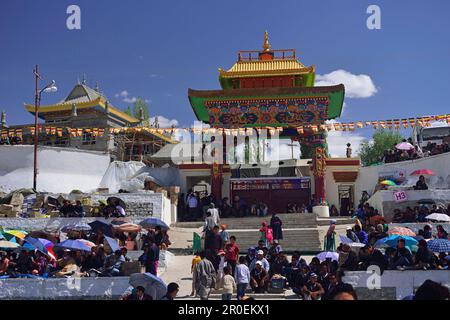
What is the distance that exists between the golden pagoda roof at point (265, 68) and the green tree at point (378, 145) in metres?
27.4

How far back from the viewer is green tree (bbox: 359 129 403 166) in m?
57.4

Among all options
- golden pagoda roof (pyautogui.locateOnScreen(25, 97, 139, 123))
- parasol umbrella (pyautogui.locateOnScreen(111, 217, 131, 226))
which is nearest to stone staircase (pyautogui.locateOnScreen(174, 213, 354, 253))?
parasol umbrella (pyautogui.locateOnScreen(111, 217, 131, 226))

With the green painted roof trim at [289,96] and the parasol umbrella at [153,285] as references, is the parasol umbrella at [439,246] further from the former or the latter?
the green painted roof trim at [289,96]

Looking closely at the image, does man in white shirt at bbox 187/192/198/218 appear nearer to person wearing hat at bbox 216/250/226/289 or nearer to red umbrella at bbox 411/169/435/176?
red umbrella at bbox 411/169/435/176

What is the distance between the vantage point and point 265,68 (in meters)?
32.4

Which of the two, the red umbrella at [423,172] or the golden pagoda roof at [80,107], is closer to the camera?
the red umbrella at [423,172]

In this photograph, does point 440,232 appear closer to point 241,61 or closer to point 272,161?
point 272,161

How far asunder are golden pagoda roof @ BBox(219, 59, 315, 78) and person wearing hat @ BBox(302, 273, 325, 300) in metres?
20.9

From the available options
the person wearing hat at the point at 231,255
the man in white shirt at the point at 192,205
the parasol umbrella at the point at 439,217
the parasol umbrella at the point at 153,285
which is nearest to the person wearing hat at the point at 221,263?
the person wearing hat at the point at 231,255

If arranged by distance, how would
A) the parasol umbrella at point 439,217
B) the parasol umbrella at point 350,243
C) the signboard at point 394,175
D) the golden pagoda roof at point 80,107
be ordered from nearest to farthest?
the parasol umbrella at point 350,243, the parasol umbrella at point 439,217, the signboard at point 394,175, the golden pagoda roof at point 80,107

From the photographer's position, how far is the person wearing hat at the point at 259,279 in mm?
13742

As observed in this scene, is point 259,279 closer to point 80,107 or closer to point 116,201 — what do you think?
point 116,201

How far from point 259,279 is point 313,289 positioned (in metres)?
1.84

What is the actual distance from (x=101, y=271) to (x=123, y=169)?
18.4 metres
